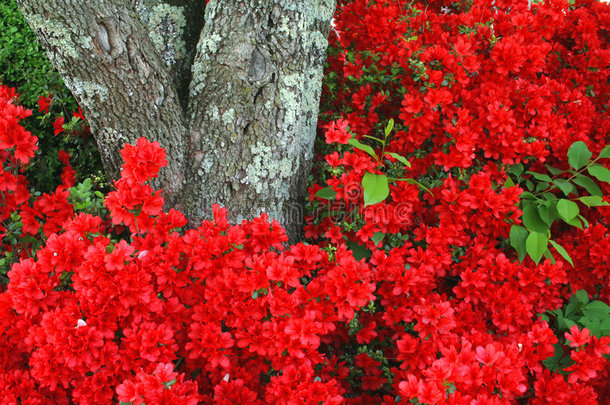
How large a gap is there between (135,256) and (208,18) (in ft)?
3.58

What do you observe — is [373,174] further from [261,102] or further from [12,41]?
[12,41]

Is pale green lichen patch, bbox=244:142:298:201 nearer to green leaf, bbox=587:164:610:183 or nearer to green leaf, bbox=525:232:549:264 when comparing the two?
green leaf, bbox=525:232:549:264

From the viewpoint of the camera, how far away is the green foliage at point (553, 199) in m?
1.94

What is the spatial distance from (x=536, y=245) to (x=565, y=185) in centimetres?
43

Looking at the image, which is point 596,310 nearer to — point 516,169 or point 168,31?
point 516,169

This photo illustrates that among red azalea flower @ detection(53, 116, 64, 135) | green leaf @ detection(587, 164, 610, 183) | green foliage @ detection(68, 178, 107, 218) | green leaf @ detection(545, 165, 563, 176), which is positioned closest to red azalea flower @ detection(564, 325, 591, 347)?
green leaf @ detection(587, 164, 610, 183)

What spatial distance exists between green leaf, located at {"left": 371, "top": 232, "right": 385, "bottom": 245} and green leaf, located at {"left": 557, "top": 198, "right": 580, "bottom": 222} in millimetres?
741

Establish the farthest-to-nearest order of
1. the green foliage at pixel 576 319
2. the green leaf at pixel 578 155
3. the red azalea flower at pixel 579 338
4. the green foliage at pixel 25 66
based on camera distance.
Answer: the green foliage at pixel 25 66 < the green leaf at pixel 578 155 < the green foliage at pixel 576 319 < the red azalea flower at pixel 579 338

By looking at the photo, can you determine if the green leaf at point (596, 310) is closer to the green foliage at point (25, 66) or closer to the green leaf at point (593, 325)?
the green leaf at point (593, 325)

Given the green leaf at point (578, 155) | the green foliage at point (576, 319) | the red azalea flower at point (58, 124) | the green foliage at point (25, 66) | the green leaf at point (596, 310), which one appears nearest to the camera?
the green foliage at point (576, 319)

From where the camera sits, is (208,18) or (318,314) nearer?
(318,314)

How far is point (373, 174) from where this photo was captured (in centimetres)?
194

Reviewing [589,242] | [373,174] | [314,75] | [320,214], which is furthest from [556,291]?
[314,75]

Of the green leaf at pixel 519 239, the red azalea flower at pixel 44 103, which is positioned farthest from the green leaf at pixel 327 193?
the red azalea flower at pixel 44 103
